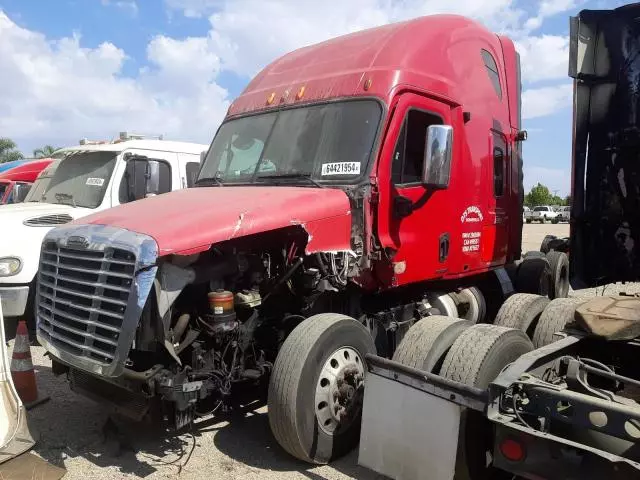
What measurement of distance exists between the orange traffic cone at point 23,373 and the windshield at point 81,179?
9.49 ft

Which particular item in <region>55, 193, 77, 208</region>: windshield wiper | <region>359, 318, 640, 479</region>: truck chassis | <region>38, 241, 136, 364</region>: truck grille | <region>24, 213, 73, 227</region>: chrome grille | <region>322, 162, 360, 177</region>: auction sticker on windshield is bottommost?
<region>359, 318, 640, 479</region>: truck chassis

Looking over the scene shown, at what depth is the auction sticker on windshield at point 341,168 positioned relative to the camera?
15.2 ft

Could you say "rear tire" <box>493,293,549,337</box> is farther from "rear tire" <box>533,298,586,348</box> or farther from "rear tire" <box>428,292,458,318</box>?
"rear tire" <box>428,292,458,318</box>

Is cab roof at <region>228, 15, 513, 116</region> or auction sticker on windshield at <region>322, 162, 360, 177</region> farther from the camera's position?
cab roof at <region>228, 15, 513, 116</region>

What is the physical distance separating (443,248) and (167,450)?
308 centimetres

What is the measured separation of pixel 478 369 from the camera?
143 inches

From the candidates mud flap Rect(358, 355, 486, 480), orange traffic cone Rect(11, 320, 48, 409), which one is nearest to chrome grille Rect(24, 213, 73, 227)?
orange traffic cone Rect(11, 320, 48, 409)

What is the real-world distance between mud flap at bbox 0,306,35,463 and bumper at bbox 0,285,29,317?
2482 mm

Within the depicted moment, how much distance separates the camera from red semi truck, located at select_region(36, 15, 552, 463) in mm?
3711

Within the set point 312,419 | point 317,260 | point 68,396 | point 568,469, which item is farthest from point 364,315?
point 68,396

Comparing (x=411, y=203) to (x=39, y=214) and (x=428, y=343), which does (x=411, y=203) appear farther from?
(x=39, y=214)

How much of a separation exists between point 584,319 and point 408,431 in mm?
1444

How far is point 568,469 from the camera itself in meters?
2.78

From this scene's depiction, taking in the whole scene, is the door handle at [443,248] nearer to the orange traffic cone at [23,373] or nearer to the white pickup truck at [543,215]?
the orange traffic cone at [23,373]
